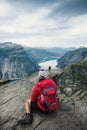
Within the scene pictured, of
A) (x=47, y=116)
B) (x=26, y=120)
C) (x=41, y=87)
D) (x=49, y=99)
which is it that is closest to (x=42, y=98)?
(x=49, y=99)

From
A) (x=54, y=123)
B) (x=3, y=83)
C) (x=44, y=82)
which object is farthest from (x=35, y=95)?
(x=3, y=83)

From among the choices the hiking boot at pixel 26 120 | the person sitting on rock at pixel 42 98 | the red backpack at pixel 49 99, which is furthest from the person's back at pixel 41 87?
the hiking boot at pixel 26 120

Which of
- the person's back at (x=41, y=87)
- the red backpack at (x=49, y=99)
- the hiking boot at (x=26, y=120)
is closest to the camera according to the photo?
the red backpack at (x=49, y=99)

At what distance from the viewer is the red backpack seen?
14516mm

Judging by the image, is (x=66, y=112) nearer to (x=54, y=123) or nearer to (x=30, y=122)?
(x=54, y=123)

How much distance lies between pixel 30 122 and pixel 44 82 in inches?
116

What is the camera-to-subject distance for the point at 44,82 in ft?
48.9

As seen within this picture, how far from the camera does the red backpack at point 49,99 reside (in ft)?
47.6

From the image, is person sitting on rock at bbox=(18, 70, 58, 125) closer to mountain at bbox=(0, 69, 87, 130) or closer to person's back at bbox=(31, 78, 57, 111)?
person's back at bbox=(31, 78, 57, 111)

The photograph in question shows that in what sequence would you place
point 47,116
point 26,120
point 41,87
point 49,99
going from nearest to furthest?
point 49,99 < point 26,120 < point 41,87 < point 47,116

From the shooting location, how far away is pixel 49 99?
→ 47.7 ft

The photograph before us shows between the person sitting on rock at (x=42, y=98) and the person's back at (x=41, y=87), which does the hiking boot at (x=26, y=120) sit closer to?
the person sitting on rock at (x=42, y=98)

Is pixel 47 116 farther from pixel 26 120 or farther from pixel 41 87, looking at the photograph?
pixel 41 87

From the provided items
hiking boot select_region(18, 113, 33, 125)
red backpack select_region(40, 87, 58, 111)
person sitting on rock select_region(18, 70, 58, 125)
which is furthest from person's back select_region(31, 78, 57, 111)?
hiking boot select_region(18, 113, 33, 125)
